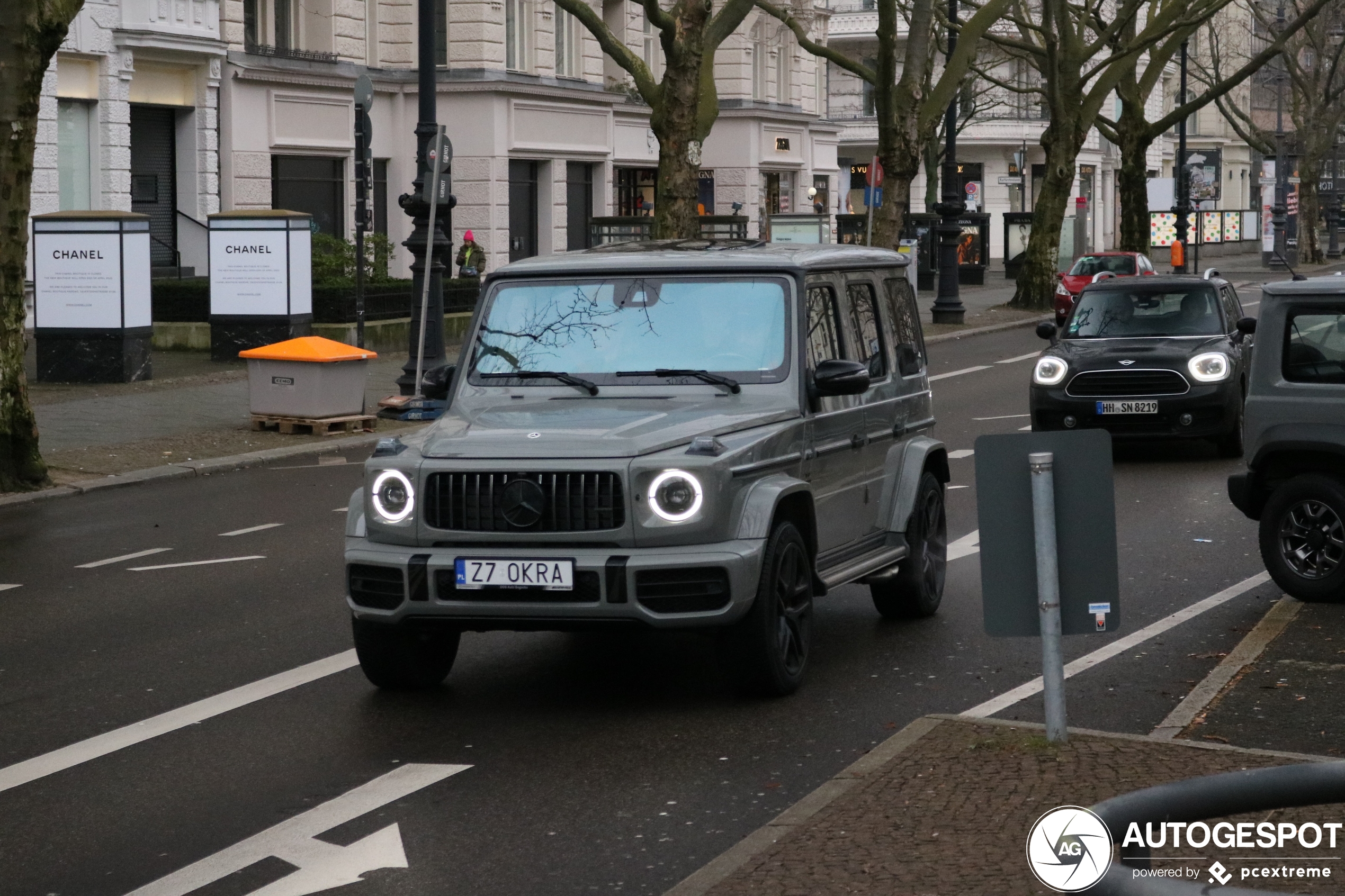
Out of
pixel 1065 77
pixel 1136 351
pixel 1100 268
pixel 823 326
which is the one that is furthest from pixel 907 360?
pixel 1065 77

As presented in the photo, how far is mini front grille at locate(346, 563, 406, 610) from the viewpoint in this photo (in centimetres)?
753

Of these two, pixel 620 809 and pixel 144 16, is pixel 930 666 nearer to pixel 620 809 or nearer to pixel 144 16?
pixel 620 809

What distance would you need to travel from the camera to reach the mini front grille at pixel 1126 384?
16969 mm

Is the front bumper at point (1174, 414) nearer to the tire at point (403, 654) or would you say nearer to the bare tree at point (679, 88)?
the tire at point (403, 654)

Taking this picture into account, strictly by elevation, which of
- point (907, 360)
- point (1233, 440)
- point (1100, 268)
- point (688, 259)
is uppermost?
point (1100, 268)

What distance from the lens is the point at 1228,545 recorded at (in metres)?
12.2

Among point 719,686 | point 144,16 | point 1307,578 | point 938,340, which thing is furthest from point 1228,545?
point 144,16

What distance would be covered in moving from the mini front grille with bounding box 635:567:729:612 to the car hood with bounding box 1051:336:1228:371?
10.6 metres

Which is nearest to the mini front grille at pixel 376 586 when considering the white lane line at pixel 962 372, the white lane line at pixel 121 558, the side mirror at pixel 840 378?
the side mirror at pixel 840 378

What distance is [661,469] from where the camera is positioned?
24.2ft

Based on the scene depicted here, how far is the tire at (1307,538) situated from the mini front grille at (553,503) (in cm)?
422

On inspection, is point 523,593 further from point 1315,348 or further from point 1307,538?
point 1315,348

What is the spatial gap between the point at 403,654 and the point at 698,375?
1.68 meters

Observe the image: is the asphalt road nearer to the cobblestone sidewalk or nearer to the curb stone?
the cobblestone sidewalk
